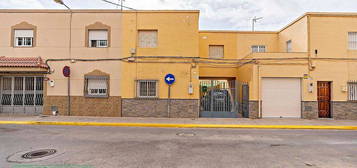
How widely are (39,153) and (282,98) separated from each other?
12398 millimetres

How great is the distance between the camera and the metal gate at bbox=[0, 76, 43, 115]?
11.1 metres

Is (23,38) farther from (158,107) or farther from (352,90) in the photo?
(352,90)

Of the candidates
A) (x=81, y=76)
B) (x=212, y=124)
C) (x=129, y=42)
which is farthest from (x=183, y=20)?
(x=81, y=76)

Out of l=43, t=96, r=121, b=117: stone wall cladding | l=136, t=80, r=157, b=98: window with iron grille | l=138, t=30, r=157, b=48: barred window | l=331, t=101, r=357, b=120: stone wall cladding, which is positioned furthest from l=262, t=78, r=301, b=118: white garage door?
l=43, t=96, r=121, b=117: stone wall cladding

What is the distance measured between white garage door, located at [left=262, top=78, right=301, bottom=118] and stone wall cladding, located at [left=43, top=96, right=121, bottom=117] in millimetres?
9656

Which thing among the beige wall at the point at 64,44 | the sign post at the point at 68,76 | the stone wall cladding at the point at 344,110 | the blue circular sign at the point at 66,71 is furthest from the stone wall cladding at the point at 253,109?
the blue circular sign at the point at 66,71

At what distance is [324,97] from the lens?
10.8m

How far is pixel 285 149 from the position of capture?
5.39 m

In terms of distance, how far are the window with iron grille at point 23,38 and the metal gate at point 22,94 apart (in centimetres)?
223

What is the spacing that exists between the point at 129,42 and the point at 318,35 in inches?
484

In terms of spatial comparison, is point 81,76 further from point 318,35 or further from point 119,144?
point 318,35

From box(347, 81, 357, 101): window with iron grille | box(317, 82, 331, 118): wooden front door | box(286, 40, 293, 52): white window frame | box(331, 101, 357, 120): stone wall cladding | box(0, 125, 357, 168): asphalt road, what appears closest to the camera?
box(0, 125, 357, 168): asphalt road

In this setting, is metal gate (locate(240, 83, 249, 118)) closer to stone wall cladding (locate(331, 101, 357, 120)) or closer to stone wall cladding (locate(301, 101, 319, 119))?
stone wall cladding (locate(301, 101, 319, 119))

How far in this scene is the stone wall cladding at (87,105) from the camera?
10773 millimetres
